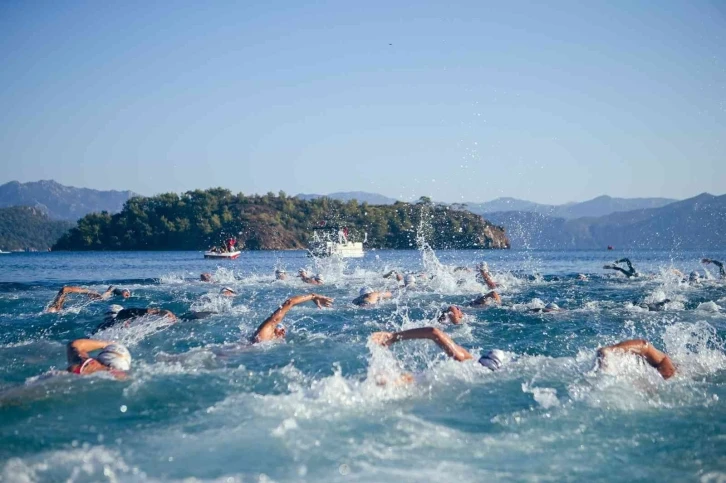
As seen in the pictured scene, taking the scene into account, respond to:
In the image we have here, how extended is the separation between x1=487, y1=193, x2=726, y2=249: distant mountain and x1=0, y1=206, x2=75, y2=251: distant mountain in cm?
11107

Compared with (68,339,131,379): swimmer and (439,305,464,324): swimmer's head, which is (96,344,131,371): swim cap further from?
(439,305,464,324): swimmer's head

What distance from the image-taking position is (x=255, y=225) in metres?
109

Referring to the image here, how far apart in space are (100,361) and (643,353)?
23.5ft

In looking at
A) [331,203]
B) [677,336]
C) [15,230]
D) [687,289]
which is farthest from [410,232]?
[15,230]

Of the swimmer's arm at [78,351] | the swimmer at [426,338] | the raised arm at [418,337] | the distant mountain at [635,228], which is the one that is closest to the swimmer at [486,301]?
the swimmer at [426,338]

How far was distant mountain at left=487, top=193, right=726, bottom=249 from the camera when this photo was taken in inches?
5054

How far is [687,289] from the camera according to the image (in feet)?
74.1

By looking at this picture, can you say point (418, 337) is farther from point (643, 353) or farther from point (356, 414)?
point (643, 353)

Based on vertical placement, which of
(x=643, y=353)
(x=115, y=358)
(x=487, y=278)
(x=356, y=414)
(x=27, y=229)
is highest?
(x=27, y=229)

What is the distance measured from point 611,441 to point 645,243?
15824 cm

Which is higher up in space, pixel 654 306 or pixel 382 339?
pixel 382 339

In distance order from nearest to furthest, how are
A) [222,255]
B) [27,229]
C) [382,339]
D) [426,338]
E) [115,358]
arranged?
[382,339] < [426,338] < [115,358] < [222,255] < [27,229]

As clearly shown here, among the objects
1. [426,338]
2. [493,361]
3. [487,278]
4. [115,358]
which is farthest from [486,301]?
[115,358]

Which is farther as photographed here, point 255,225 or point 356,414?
point 255,225
